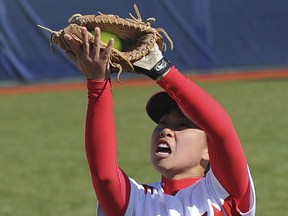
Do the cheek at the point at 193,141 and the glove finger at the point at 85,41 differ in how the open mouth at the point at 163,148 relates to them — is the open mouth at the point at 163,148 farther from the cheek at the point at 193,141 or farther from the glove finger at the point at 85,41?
the glove finger at the point at 85,41

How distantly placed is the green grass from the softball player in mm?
3054

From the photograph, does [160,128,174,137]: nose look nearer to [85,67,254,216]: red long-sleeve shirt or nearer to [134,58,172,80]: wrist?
[85,67,254,216]: red long-sleeve shirt

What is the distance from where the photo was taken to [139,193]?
9.74 ft

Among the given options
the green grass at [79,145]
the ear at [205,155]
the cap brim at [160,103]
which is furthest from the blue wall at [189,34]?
the ear at [205,155]

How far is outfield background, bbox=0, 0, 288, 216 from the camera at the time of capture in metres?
6.96

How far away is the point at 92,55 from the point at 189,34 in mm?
13665

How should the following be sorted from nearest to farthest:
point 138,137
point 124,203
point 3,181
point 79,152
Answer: point 124,203
point 3,181
point 79,152
point 138,137

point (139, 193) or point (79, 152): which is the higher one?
point (139, 193)

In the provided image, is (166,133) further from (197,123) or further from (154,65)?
(154,65)

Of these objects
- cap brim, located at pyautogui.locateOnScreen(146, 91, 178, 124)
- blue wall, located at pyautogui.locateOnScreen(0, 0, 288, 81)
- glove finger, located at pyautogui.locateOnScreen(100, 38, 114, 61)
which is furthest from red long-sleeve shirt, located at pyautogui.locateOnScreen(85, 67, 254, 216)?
blue wall, located at pyautogui.locateOnScreen(0, 0, 288, 81)

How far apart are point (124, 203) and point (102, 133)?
299 mm

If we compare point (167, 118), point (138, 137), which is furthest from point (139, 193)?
point (138, 137)

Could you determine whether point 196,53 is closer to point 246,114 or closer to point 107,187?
point 246,114

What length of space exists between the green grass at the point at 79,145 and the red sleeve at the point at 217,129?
3.20m
